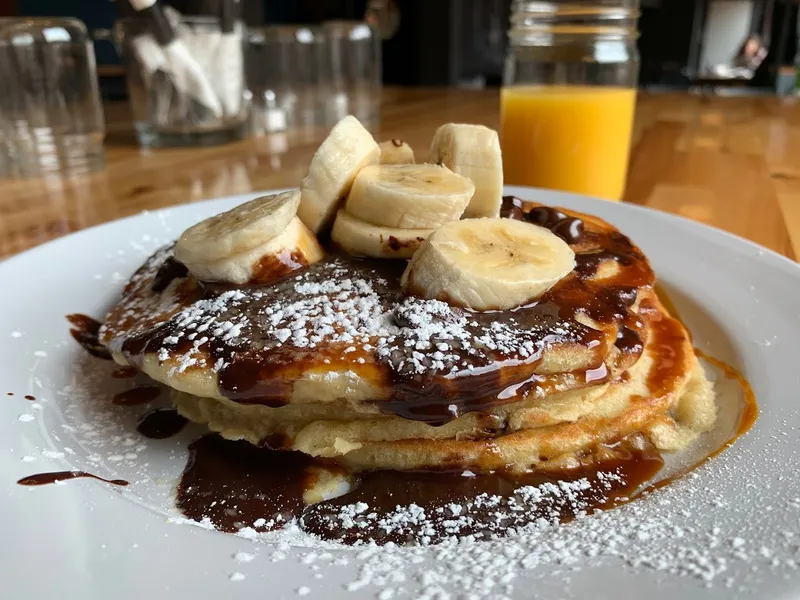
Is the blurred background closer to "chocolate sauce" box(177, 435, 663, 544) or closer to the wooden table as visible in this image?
the wooden table

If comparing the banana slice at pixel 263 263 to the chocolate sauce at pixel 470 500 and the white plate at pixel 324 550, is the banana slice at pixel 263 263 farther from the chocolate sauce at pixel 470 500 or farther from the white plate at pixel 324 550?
the chocolate sauce at pixel 470 500

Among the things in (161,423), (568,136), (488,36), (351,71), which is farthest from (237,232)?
(488,36)

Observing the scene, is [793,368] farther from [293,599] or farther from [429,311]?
[293,599]

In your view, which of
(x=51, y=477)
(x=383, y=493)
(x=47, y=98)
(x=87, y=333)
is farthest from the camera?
(x=47, y=98)

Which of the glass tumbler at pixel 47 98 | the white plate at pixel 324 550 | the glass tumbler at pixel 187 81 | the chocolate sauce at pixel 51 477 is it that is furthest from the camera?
the glass tumbler at pixel 187 81

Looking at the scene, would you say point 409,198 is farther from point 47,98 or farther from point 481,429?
point 47,98

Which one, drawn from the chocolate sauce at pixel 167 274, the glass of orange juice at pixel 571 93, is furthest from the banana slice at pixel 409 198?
the glass of orange juice at pixel 571 93

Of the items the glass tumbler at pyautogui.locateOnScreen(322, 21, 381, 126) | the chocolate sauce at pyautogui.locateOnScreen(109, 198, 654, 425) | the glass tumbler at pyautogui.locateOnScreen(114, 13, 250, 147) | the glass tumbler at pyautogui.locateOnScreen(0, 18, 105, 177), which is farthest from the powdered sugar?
the glass tumbler at pyautogui.locateOnScreen(322, 21, 381, 126)
